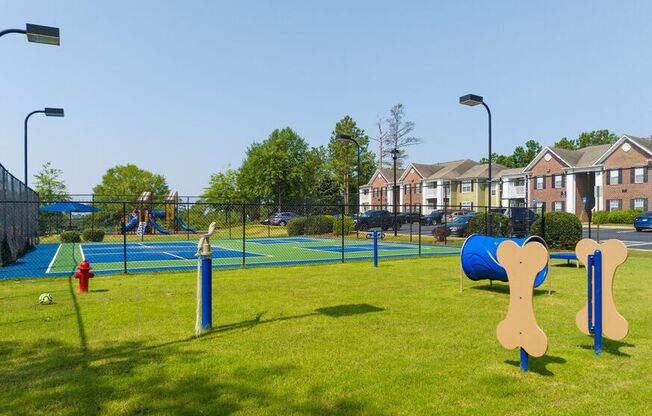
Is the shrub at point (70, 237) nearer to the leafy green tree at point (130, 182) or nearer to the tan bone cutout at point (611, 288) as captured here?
the tan bone cutout at point (611, 288)

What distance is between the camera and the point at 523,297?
4707 mm

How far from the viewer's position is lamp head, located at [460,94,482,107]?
59.5 feet

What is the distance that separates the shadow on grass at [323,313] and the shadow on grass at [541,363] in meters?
2.99

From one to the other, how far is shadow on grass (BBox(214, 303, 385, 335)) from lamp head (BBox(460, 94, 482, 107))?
491 inches

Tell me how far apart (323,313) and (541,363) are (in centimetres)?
353

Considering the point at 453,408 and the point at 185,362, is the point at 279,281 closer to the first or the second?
the point at 185,362

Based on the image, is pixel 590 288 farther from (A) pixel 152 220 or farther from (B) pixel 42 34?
(A) pixel 152 220

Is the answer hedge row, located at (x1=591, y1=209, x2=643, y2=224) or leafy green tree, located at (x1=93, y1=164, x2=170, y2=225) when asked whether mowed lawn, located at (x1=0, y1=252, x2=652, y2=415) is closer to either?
hedge row, located at (x1=591, y1=209, x2=643, y2=224)

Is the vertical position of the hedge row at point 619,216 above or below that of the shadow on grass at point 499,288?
above

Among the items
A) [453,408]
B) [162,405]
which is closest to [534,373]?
[453,408]

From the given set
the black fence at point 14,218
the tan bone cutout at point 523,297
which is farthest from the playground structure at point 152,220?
the tan bone cutout at point 523,297

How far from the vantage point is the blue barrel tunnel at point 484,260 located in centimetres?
940

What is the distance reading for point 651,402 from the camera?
13.0 feet

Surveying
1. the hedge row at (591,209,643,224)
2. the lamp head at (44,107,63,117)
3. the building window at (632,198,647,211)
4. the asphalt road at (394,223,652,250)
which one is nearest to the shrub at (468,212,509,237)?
the asphalt road at (394,223,652,250)
